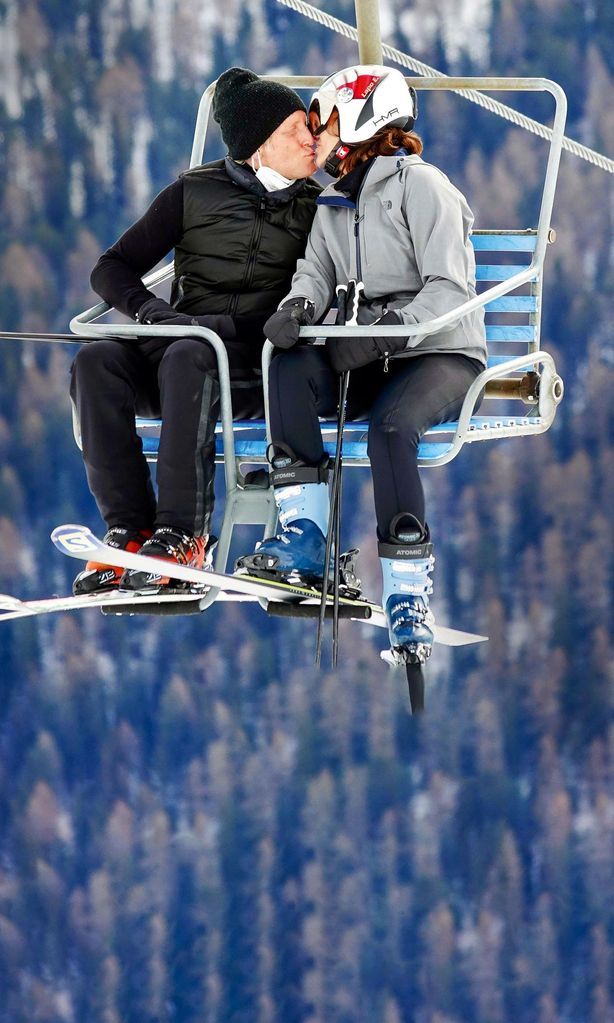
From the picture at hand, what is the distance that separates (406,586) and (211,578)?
326 millimetres

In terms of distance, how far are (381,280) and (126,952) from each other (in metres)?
12.8

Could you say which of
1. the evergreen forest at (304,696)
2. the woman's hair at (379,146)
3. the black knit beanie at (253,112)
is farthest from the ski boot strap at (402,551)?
the evergreen forest at (304,696)

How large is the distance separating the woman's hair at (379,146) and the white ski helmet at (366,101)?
14 millimetres

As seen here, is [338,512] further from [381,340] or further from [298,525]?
[381,340]

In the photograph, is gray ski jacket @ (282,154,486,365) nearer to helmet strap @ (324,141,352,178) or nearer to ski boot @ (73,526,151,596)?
helmet strap @ (324,141,352,178)

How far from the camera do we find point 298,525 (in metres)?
2.47

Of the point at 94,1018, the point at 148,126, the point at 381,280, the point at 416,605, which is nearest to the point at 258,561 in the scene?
the point at 416,605

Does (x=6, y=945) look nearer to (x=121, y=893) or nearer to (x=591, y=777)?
(x=121, y=893)

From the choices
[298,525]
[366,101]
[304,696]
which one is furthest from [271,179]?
[304,696]

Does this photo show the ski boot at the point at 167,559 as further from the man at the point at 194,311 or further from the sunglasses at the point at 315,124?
the sunglasses at the point at 315,124

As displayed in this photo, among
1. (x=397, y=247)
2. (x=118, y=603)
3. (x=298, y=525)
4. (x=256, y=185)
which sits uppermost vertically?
(x=256, y=185)

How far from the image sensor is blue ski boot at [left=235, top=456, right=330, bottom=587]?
2.44 metres

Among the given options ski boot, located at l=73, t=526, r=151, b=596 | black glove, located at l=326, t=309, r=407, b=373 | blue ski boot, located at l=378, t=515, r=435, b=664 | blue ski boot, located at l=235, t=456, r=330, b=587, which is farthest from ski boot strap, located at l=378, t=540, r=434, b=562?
ski boot, located at l=73, t=526, r=151, b=596

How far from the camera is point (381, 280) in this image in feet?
8.43
